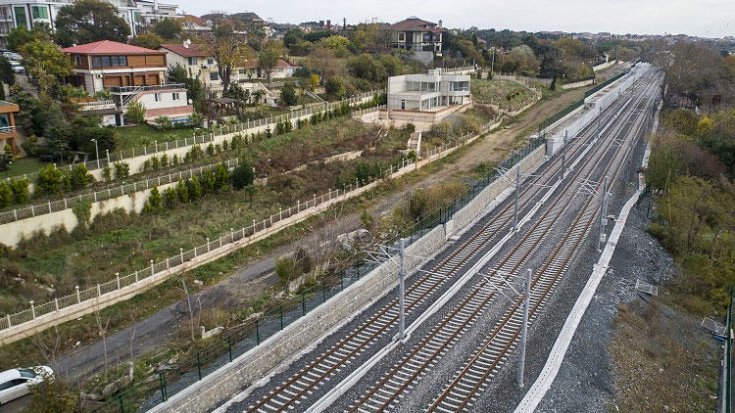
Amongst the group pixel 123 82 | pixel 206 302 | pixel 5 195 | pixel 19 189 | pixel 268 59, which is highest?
pixel 268 59

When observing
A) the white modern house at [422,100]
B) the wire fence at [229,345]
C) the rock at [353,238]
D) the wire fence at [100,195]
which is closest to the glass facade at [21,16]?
the white modern house at [422,100]

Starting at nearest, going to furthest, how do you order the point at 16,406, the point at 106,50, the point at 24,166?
the point at 16,406 → the point at 24,166 → the point at 106,50

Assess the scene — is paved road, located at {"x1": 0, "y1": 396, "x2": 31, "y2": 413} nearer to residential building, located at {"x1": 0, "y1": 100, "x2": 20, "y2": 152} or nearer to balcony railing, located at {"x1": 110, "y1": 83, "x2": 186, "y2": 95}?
residential building, located at {"x1": 0, "y1": 100, "x2": 20, "y2": 152}

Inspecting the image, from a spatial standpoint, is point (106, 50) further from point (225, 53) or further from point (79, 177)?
point (79, 177)

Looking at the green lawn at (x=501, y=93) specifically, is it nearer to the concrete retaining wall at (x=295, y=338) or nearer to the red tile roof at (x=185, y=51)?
the red tile roof at (x=185, y=51)

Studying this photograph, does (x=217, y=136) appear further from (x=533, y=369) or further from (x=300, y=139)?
(x=533, y=369)

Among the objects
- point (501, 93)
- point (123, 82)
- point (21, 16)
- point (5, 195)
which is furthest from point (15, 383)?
point (501, 93)

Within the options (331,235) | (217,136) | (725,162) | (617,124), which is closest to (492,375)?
(331,235)
